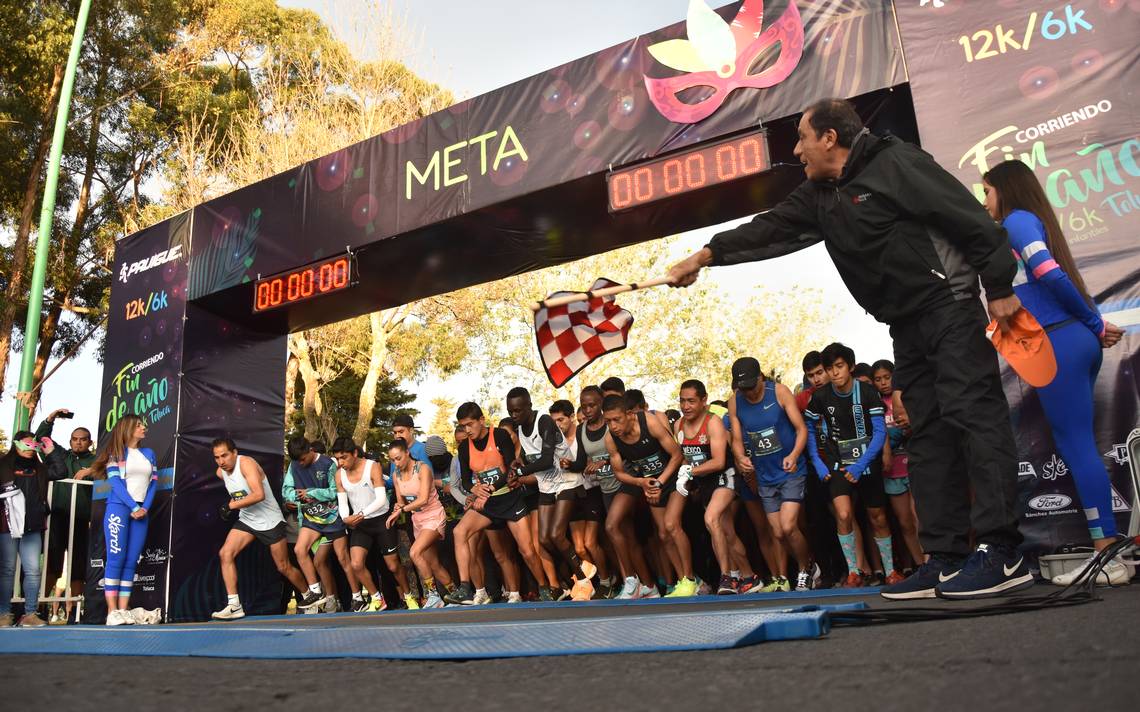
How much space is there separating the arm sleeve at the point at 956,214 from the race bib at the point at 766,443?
3.46m

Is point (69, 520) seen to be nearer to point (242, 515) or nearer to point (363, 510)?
point (242, 515)

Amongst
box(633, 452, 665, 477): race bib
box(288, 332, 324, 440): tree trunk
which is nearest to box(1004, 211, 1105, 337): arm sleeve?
box(633, 452, 665, 477): race bib

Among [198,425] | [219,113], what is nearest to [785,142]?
[198,425]

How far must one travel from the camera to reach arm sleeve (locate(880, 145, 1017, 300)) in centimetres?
331

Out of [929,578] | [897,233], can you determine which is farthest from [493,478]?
[897,233]

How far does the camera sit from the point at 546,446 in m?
7.99

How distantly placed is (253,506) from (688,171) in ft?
18.6

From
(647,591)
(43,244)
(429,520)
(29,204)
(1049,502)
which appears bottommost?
(647,591)

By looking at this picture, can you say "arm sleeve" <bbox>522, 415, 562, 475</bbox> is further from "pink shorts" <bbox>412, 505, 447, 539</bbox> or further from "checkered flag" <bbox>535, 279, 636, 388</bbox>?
"checkered flag" <bbox>535, 279, 636, 388</bbox>

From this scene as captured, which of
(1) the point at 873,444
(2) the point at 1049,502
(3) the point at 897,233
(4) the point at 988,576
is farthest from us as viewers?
(1) the point at 873,444

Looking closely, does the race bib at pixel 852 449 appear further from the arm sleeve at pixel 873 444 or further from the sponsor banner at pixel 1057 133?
the sponsor banner at pixel 1057 133

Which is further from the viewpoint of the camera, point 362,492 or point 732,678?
point 362,492

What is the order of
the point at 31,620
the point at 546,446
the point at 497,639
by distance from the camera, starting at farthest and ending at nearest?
the point at 546,446 < the point at 31,620 < the point at 497,639

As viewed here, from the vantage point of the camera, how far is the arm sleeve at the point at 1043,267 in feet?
13.0
